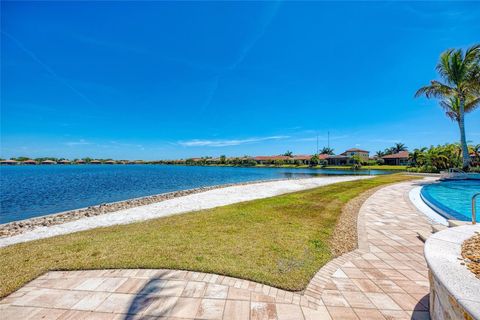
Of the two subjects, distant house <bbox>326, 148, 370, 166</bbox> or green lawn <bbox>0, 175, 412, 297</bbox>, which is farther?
distant house <bbox>326, 148, 370, 166</bbox>

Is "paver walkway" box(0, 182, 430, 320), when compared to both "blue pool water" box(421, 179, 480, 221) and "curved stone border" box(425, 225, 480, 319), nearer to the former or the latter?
"curved stone border" box(425, 225, 480, 319)

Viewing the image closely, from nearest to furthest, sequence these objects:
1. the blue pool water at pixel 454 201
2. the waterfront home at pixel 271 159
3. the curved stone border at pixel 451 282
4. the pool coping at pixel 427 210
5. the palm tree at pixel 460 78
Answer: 1. the curved stone border at pixel 451 282
2. the pool coping at pixel 427 210
3. the blue pool water at pixel 454 201
4. the palm tree at pixel 460 78
5. the waterfront home at pixel 271 159

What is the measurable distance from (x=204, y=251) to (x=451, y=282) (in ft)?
12.3

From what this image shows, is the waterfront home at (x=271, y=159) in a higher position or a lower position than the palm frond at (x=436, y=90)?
lower

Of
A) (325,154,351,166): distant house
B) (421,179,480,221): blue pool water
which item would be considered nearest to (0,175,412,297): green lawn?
(421,179,480,221): blue pool water

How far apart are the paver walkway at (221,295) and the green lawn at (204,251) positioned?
0.24 meters

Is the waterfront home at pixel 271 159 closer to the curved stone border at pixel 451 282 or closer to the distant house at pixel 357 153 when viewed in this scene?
the distant house at pixel 357 153

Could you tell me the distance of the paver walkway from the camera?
2568mm

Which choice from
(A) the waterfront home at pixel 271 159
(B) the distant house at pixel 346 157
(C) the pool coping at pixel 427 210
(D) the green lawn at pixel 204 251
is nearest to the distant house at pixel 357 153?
(B) the distant house at pixel 346 157

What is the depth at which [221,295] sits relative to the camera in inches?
115

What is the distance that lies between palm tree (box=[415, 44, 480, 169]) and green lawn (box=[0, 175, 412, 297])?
18.1 m

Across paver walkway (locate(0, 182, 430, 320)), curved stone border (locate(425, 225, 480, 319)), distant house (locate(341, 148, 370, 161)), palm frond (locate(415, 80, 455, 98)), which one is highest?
palm frond (locate(415, 80, 455, 98))

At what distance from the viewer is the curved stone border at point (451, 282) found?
1.54m

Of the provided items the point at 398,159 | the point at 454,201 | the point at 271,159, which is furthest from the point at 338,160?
the point at 454,201
